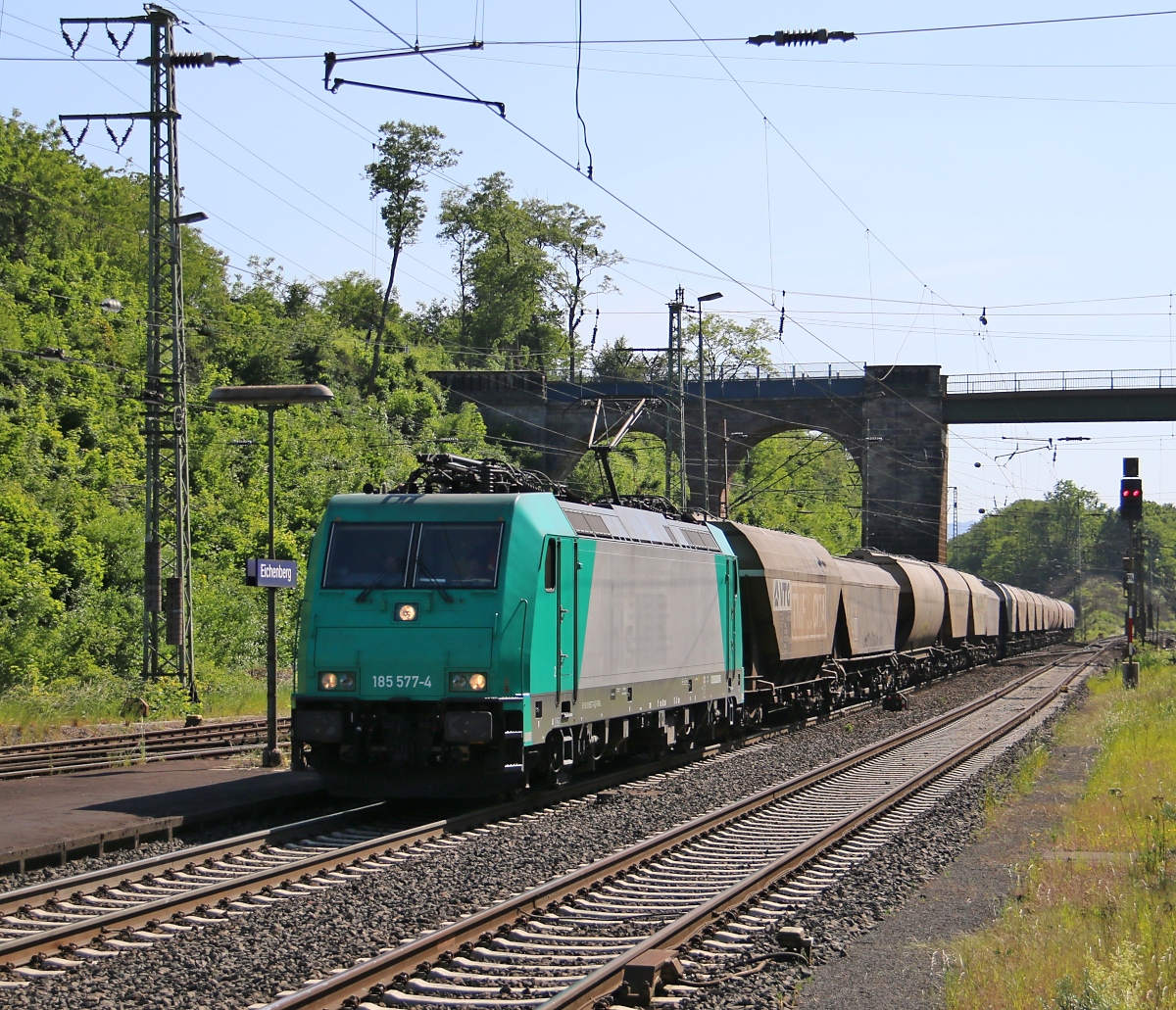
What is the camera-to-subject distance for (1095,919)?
8.91 m

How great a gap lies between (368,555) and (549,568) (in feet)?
6.27

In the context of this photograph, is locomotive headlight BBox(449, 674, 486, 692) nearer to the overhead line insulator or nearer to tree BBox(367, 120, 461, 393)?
the overhead line insulator

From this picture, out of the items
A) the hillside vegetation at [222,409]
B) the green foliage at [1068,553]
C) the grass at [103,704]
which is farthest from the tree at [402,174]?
the green foliage at [1068,553]

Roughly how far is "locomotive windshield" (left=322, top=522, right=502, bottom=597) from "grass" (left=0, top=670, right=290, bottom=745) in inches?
425

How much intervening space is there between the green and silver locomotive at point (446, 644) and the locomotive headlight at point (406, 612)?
0.04ft

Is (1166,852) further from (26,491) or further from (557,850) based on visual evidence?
(26,491)

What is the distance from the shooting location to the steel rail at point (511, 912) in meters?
7.39

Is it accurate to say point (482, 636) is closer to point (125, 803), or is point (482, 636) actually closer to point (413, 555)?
point (413, 555)

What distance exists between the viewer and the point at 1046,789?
670 inches

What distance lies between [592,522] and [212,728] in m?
10.7

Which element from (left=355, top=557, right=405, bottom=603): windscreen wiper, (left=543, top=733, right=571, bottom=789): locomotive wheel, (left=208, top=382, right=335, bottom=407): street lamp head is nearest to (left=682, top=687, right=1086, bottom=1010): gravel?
(left=543, top=733, right=571, bottom=789): locomotive wheel

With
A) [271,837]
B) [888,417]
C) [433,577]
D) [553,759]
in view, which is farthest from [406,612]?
[888,417]

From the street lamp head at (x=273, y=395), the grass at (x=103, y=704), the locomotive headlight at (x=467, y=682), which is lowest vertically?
the grass at (x=103, y=704)

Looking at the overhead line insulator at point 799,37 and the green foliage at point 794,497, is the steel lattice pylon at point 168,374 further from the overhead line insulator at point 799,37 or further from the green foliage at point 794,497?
the green foliage at point 794,497
